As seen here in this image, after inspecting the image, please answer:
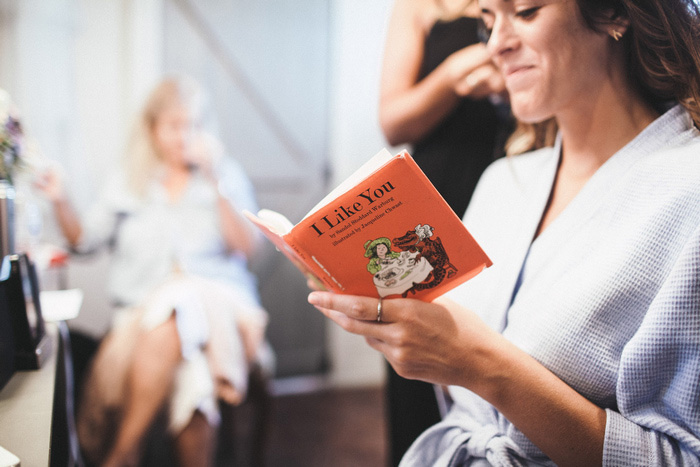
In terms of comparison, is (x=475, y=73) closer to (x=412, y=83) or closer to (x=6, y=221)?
(x=412, y=83)

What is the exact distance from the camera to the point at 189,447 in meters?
1.54

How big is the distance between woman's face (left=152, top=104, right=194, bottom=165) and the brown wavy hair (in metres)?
1.55

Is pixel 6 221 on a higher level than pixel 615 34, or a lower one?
lower

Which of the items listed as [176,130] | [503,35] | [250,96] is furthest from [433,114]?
[250,96]

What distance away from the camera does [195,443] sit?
1.55m

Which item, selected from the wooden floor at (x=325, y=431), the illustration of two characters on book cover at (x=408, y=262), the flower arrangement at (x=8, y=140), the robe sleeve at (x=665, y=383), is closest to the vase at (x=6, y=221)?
the flower arrangement at (x=8, y=140)

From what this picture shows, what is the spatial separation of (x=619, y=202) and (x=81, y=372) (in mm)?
1728

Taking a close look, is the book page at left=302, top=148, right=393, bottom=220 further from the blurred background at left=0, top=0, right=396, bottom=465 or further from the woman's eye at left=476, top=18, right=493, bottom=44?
the blurred background at left=0, top=0, right=396, bottom=465

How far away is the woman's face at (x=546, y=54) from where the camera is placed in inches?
29.8

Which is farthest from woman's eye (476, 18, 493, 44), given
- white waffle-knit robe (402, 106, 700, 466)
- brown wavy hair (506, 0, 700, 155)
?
white waffle-knit robe (402, 106, 700, 466)

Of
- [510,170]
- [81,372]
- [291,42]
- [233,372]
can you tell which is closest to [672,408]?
[510,170]

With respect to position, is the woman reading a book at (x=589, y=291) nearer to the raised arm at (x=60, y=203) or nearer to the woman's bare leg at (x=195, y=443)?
the woman's bare leg at (x=195, y=443)

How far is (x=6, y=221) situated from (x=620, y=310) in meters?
1.00

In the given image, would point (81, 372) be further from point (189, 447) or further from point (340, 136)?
point (340, 136)
